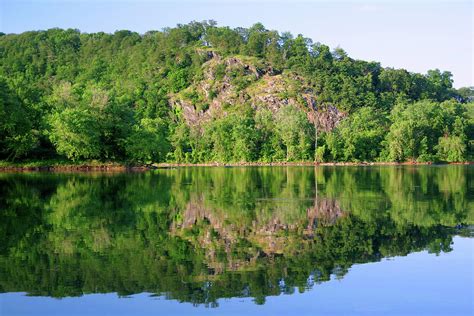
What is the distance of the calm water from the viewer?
672 inches

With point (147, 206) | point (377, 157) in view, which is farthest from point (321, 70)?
point (147, 206)

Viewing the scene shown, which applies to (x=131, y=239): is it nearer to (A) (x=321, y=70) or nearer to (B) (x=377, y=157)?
(B) (x=377, y=157)

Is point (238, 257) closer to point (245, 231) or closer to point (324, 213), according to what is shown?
point (245, 231)

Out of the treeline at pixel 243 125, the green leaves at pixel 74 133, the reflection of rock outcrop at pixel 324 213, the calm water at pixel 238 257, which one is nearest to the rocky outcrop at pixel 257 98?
the treeline at pixel 243 125

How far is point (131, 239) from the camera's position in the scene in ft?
86.1

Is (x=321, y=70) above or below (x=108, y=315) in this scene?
above

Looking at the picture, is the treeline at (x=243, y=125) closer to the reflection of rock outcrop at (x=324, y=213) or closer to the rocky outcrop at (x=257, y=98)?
the rocky outcrop at (x=257, y=98)

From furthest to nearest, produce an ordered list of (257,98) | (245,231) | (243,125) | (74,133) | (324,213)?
(257,98) → (243,125) → (74,133) → (324,213) → (245,231)

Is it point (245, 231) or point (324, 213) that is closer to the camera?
point (245, 231)

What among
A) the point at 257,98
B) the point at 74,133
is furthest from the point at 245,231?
the point at 257,98

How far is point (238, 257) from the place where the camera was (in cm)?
2253

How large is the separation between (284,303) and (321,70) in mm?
183976

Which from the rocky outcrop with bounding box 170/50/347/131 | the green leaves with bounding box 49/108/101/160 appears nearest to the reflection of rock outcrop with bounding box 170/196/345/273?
the green leaves with bounding box 49/108/101/160

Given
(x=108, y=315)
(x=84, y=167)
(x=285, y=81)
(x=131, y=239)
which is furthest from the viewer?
(x=285, y=81)
